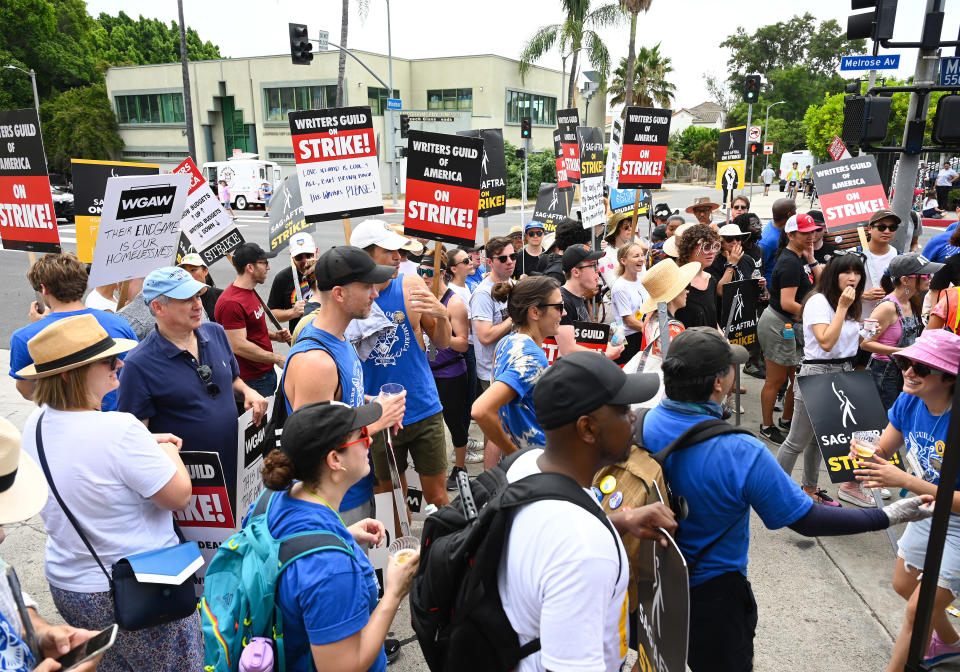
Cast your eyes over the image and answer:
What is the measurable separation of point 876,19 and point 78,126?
51315 millimetres

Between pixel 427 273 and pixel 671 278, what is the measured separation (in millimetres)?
3015

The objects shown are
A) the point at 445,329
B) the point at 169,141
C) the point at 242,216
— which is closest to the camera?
the point at 445,329

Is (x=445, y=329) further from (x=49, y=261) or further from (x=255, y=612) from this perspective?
(x=255, y=612)

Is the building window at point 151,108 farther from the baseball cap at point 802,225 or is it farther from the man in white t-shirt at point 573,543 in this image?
the man in white t-shirt at point 573,543

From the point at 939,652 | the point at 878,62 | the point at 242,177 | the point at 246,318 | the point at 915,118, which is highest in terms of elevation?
the point at 878,62

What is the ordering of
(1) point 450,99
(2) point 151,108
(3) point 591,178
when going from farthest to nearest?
(2) point 151,108, (1) point 450,99, (3) point 591,178

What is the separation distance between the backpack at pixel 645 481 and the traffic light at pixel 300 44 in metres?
21.0

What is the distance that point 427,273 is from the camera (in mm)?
6973

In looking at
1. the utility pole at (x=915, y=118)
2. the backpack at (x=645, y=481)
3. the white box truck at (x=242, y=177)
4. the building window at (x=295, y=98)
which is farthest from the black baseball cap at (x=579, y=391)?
the building window at (x=295, y=98)

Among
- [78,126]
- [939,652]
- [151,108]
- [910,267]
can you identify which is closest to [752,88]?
[910,267]

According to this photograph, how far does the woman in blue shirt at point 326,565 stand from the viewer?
190 cm

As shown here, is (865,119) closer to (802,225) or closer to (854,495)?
(802,225)

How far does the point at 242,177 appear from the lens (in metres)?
33.9

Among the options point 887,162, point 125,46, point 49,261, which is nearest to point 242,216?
point 887,162
